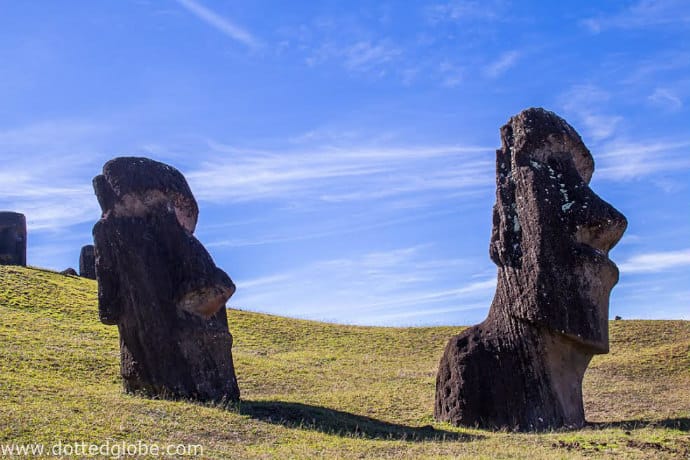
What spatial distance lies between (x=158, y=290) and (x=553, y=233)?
8.65 metres

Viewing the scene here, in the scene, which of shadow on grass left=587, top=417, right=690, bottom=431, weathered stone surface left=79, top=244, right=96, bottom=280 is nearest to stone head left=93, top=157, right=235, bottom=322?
shadow on grass left=587, top=417, right=690, bottom=431

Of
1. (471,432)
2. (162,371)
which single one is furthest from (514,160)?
(162,371)

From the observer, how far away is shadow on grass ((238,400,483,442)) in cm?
1689

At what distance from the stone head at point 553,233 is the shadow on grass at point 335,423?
3436mm

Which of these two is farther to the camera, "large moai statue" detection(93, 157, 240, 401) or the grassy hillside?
"large moai statue" detection(93, 157, 240, 401)

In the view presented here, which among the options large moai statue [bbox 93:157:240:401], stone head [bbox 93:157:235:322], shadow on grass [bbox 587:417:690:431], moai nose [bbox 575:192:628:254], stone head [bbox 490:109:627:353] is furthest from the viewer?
stone head [bbox 93:157:235:322]

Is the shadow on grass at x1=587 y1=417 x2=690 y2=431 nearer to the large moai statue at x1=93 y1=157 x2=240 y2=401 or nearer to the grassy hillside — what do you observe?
the grassy hillside

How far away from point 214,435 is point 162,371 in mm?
3827

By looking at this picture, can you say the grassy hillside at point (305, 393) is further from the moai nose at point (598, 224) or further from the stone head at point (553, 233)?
the moai nose at point (598, 224)

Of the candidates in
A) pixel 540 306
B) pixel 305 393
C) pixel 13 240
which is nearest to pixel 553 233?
pixel 540 306

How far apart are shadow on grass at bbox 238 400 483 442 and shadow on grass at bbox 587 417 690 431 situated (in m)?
3.72

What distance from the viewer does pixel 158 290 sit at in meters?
19.1

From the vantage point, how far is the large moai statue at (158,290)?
18.7m

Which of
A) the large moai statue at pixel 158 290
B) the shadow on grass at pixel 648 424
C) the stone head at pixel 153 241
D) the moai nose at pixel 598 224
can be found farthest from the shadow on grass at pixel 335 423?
the moai nose at pixel 598 224
